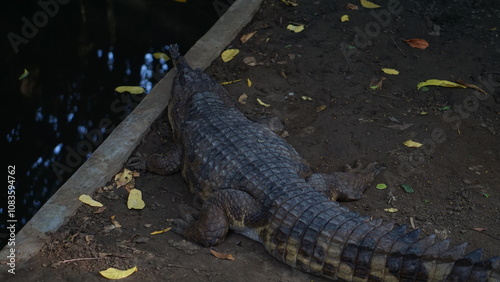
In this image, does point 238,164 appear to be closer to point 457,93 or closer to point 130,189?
point 130,189

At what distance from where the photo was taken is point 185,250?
15.7 feet

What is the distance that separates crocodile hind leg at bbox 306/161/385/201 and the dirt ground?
90 millimetres

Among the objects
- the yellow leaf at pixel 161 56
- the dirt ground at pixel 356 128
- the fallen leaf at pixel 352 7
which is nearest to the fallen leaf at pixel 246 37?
the dirt ground at pixel 356 128

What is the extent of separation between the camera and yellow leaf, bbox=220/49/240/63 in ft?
23.8

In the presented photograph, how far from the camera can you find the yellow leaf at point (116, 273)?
4465 mm

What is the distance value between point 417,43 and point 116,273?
4.47m

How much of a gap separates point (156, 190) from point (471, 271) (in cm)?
271

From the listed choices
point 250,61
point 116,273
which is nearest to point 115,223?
point 116,273

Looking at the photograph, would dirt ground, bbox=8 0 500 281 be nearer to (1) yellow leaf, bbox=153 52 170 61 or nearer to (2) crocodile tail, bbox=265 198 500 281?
(2) crocodile tail, bbox=265 198 500 281

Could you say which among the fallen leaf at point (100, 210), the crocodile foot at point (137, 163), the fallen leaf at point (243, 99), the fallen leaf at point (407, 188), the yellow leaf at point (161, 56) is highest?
the fallen leaf at point (100, 210)

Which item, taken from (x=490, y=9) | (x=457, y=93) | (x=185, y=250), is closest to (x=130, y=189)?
(x=185, y=250)

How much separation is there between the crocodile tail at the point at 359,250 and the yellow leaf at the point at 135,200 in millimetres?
1180

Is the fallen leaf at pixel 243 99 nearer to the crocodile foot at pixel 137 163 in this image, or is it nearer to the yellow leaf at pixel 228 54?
the yellow leaf at pixel 228 54

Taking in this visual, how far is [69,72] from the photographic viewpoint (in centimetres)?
743
